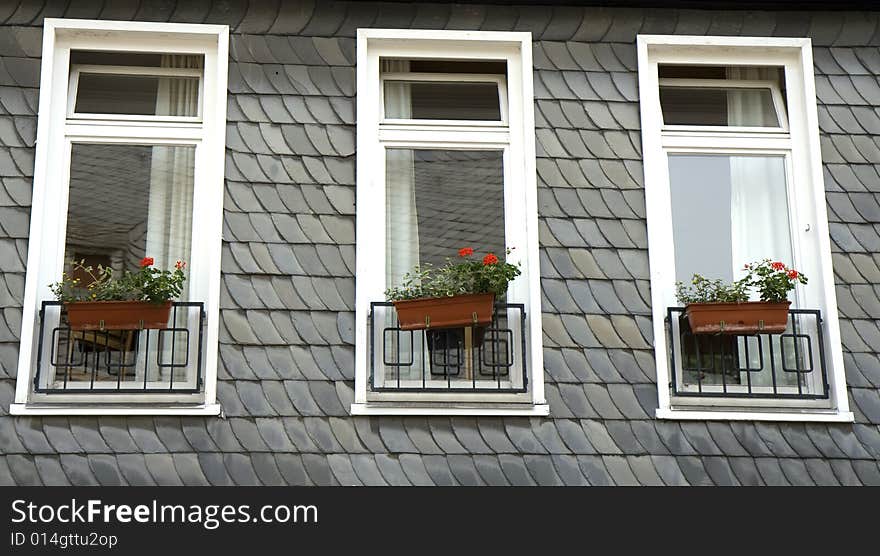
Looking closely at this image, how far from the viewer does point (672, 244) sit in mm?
6938

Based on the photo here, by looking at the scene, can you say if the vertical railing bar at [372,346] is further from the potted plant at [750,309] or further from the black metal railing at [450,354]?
the potted plant at [750,309]

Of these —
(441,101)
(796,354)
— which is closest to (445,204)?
(441,101)

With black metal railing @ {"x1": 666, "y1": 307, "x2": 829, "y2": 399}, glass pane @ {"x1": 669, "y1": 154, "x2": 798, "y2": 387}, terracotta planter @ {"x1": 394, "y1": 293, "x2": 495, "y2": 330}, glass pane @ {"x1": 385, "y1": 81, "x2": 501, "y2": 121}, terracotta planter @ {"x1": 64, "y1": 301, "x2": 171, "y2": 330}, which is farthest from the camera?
glass pane @ {"x1": 385, "y1": 81, "x2": 501, "y2": 121}

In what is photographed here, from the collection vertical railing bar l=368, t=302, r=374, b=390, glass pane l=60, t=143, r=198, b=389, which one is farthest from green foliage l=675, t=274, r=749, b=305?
glass pane l=60, t=143, r=198, b=389

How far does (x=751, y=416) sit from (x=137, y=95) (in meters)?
3.82

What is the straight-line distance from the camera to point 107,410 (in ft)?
20.8

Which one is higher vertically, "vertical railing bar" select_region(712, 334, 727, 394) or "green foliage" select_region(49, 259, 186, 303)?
"green foliage" select_region(49, 259, 186, 303)

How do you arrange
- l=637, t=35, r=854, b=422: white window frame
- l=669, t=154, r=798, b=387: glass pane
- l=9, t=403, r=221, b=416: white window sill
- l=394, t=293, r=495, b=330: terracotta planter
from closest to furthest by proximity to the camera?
1. l=9, t=403, r=221, b=416: white window sill
2. l=394, t=293, r=495, b=330: terracotta planter
3. l=637, t=35, r=854, b=422: white window frame
4. l=669, t=154, r=798, b=387: glass pane

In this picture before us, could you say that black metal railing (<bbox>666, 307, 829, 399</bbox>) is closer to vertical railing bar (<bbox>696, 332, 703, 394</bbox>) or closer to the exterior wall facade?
vertical railing bar (<bbox>696, 332, 703, 394</bbox>)

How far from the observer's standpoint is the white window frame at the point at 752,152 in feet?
21.6

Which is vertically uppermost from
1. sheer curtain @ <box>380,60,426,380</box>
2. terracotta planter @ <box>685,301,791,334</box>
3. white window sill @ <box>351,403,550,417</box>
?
sheer curtain @ <box>380,60,426,380</box>

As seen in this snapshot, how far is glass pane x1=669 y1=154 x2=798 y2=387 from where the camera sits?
7.00m

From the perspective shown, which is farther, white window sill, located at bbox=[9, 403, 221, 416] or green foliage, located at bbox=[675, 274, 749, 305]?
green foliage, located at bbox=[675, 274, 749, 305]

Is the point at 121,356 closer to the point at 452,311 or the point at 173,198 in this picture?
the point at 173,198
